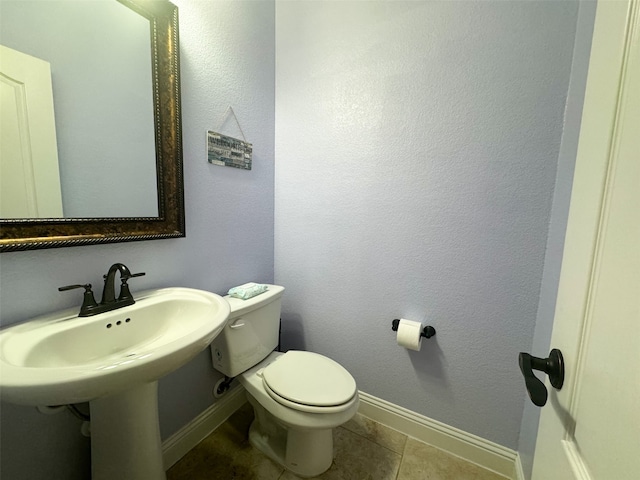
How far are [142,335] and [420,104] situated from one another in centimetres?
147

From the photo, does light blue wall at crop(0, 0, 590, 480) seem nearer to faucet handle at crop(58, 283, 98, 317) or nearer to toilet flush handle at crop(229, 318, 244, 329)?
faucet handle at crop(58, 283, 98, 317)

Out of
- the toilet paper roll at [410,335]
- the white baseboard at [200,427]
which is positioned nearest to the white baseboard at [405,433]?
the white baseboard at [200,427]

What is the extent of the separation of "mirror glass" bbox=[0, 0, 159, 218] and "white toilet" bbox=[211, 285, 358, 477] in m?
0.64

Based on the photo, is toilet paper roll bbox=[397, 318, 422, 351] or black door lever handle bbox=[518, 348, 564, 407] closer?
black door lever handle bbox=[518, 348, 564, 407]

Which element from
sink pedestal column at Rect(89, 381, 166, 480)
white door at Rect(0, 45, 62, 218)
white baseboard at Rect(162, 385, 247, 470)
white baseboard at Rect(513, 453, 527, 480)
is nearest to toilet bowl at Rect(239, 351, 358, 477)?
white baseboard at Rect(162, 385, 247, 470)

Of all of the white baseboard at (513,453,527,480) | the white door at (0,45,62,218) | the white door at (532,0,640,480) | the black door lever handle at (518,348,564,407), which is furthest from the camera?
the white baseboard at (513,453,527,480)

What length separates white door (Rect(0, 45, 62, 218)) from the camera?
70cm

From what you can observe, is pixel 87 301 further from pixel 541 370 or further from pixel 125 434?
pixel 541 370

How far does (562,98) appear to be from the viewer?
929 millimetres

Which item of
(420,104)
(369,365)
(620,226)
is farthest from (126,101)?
(369,365)

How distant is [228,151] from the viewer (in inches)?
50.0

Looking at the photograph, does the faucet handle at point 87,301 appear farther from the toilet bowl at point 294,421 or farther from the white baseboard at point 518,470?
the white baseboard at point 518,470

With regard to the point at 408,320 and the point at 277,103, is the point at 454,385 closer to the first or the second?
the point at 408,320

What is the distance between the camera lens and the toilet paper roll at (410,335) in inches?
46.5
